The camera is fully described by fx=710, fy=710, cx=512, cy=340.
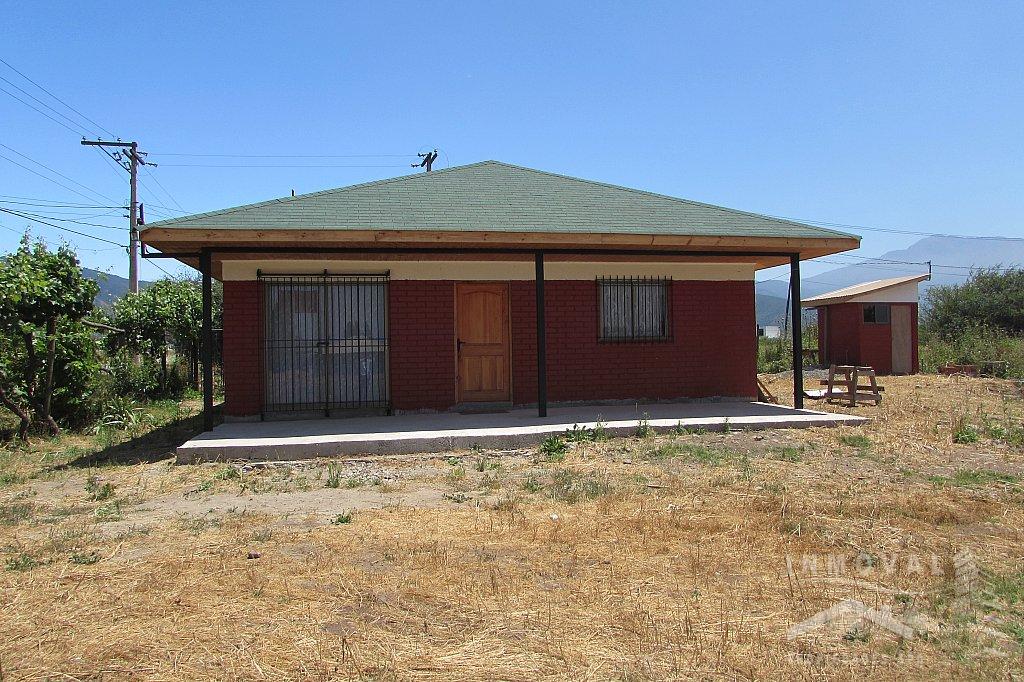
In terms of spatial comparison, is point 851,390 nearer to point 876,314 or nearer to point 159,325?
point 876,314

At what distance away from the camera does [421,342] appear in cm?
1066

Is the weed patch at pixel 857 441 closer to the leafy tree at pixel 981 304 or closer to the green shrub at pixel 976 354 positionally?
the green shrub at pixel 976 354

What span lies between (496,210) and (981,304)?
1190 inches

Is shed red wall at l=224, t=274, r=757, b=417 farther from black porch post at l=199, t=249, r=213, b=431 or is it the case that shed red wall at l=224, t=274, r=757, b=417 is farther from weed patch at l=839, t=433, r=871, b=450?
weed patch at l=839, t=433, r=871, b=450

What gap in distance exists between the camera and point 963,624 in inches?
139

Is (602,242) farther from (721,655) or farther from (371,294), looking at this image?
(721,655)

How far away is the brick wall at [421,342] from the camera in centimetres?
1061

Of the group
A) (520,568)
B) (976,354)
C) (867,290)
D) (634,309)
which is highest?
(867,290)

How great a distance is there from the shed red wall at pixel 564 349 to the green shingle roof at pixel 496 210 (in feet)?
3.98

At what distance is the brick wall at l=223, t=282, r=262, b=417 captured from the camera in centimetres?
1013

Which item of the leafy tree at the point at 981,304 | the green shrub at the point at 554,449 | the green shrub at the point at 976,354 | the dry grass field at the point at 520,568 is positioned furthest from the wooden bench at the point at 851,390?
the leafy tree at the point at 981,304

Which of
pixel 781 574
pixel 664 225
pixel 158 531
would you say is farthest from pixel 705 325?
pixel 158 531

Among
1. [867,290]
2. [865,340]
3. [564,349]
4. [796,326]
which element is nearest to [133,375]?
[564,349]

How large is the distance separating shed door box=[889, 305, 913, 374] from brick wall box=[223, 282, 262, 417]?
1718 centimetres
